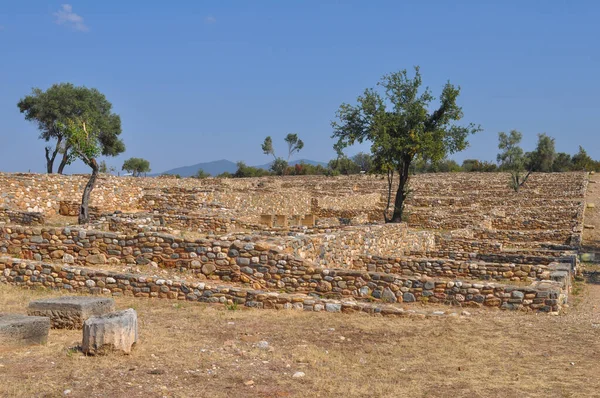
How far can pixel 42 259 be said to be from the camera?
13680 mm

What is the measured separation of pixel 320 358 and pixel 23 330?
163 inches

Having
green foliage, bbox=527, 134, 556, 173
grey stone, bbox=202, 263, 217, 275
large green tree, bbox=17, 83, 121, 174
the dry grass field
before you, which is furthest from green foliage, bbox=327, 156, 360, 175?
the dry grass field

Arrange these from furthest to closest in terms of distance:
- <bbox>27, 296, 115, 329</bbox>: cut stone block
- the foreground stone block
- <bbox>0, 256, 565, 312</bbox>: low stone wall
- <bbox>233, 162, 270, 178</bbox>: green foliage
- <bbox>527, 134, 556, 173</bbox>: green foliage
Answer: <bbox>233, 162, 270, 178</bbox>: green foliage, <bbox>527, 134, 556, 173</bbox>: green foliage, <bbox>0, 256, 565, 312</bbox>: low stone wall, <bbox>27, 296, 115, 329</bbox>: cut stone block, the foreground stone block

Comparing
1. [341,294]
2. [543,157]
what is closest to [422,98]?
[341,294]

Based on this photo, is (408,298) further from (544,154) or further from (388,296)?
(544,154)

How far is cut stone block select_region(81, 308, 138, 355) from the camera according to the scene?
24.7 ft

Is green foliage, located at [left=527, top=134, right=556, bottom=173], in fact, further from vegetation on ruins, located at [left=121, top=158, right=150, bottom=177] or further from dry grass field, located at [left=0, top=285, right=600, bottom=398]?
dry grass field, located at [left=0, top=285, right=600, bottom=398]

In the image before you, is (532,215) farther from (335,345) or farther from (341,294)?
(335,345)

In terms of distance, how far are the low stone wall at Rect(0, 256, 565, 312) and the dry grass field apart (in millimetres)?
441

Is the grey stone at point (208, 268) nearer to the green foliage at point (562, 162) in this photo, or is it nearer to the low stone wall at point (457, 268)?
the low stone wall at point (457, 268)

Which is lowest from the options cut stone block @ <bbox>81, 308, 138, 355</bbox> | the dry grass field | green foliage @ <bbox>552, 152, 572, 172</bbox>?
the dry grass field

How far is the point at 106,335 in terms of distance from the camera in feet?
24.8

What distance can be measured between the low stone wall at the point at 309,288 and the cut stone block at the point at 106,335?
3670 mm

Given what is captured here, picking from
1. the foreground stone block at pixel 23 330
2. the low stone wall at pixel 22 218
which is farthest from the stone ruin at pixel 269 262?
the foreground stone block at pixel 23 330
